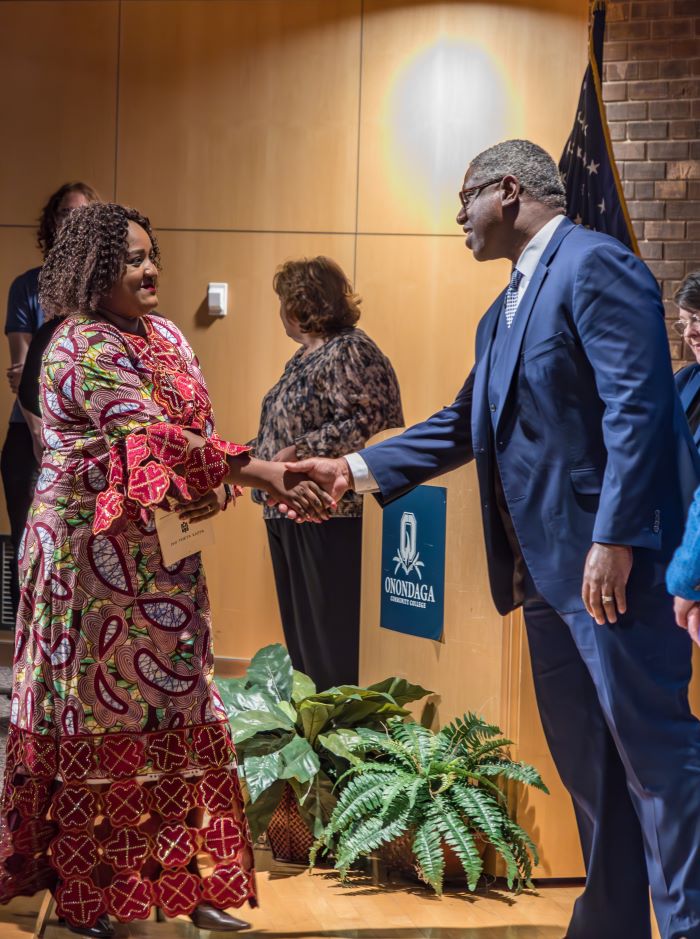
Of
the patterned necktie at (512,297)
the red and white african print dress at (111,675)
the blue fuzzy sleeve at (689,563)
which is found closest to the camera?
the blue fuzzy sleeve at (689,563)

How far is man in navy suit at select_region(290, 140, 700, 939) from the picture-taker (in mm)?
2342

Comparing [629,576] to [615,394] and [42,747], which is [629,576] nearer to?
[615,394]

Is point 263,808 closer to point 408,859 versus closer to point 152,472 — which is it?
point 408,859

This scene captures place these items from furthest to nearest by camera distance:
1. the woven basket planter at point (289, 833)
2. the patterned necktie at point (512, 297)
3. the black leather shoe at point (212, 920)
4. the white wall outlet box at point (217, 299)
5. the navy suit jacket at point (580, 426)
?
1. the white wall outlet box at point (217, 299)
2. the woven basket planter at point (289, 833)
3. the black leather shoe at point (212, 920)
4. the patterned necktie at point (512, 297)
5. the navy suit jacket at point (580, 426)

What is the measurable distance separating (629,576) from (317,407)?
240cm

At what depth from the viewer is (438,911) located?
3.21 m

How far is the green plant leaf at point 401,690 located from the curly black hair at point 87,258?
1637mm

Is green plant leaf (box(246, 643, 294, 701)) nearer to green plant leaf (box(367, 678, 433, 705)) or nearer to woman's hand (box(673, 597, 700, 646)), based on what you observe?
green plant leaf (box(367, 678, 433, 705))

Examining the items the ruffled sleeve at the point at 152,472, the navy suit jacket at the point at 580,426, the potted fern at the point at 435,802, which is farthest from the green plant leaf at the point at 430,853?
the ruffled sleeve at the point at 152,472

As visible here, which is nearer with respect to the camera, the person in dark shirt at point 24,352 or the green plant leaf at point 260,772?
the green plant leaf at point 260,772

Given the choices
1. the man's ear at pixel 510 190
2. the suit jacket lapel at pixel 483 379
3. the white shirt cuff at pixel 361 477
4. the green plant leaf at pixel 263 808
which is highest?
the man's ear at pixel 510 190

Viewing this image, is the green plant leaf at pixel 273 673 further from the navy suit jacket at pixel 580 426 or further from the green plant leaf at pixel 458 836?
the navy suit jacket at pixel 580 426

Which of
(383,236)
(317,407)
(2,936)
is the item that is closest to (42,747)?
(2,936)

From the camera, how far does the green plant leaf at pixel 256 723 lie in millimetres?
3611
